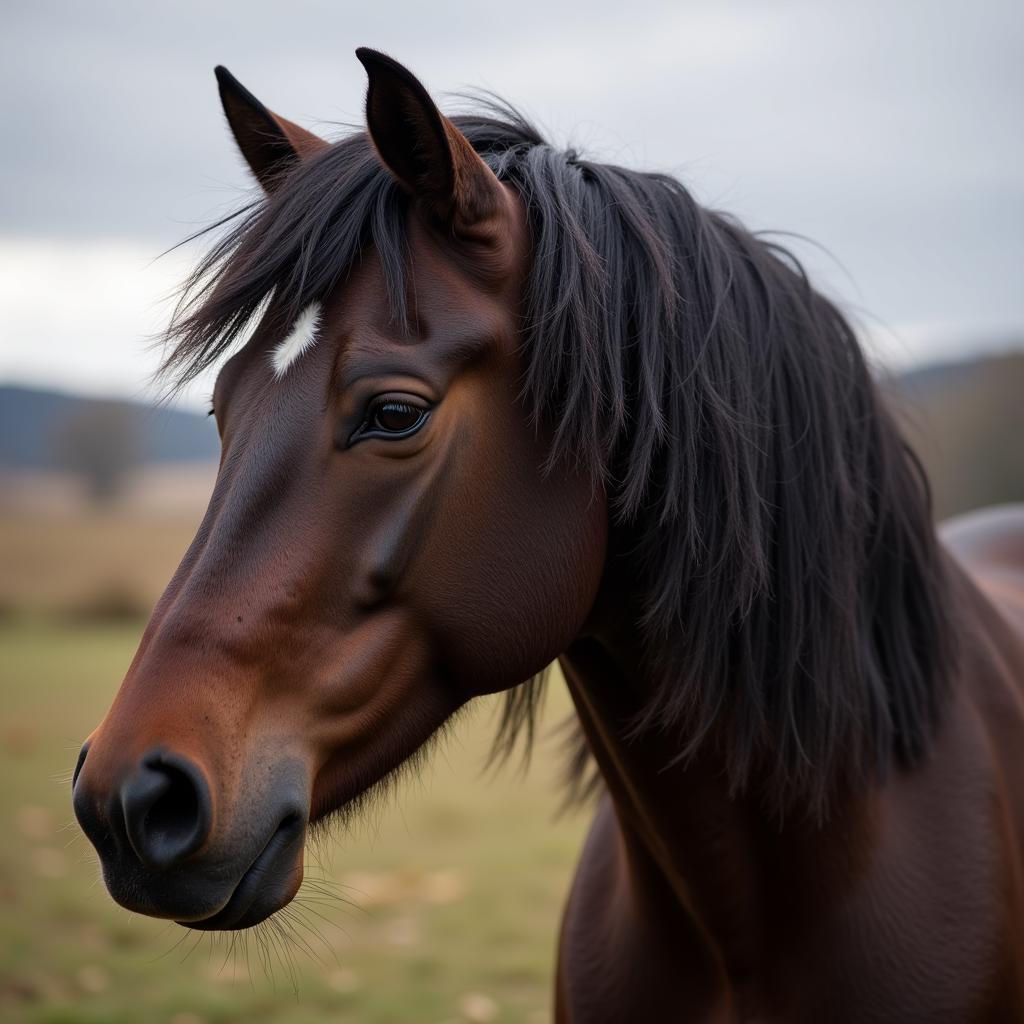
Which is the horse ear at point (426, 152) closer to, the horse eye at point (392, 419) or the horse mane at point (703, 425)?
the horse mane at point (703, 425)

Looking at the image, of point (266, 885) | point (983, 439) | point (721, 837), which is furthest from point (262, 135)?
point (983, 439)

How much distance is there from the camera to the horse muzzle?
3.87 ft

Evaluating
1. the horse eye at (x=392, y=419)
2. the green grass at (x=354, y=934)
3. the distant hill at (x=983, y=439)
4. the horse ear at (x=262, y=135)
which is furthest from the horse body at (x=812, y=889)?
the distant hill at (x=983, y=439)

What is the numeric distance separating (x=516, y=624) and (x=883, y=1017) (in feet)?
3.08

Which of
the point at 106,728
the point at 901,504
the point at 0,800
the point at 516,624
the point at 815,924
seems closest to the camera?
the point at 106,728

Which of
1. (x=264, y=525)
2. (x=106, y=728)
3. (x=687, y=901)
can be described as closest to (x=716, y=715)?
(x=687, y=901)

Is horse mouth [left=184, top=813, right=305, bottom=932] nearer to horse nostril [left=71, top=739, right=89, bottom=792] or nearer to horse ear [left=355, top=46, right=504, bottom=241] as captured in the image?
horse nostril [left=71, top=739, right=89, bottom=792]

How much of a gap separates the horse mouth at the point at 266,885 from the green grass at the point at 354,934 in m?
1.19

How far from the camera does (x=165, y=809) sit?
123cm

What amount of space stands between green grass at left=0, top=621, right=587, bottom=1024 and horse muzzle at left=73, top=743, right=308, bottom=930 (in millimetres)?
1210

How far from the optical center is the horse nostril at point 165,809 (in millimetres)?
1170

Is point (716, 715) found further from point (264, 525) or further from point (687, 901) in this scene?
point (264, 525)

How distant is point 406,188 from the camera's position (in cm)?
147

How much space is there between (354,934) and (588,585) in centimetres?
417
